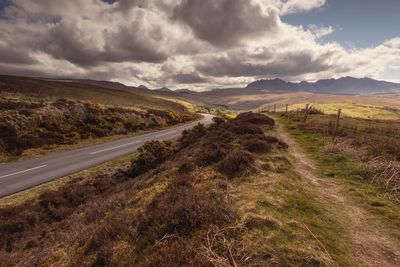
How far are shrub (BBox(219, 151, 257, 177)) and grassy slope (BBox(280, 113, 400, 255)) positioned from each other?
3129mm

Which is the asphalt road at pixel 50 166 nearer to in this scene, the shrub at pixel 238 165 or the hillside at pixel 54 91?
the shrub at pixel 238 165

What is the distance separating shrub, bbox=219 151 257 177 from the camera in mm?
8984

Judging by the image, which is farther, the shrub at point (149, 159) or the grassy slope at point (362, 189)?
the shrub at point (149, 159)

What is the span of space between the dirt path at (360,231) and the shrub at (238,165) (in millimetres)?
2379

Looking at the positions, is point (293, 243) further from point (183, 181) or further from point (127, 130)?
point (127, 130)

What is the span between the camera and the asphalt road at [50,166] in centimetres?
1570

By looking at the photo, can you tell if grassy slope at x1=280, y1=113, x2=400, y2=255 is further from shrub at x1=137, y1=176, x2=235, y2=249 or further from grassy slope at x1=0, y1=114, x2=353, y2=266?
shrub at x1=137, y1=176, x2=235, y2=249

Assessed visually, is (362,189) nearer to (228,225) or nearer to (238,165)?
(238,165)

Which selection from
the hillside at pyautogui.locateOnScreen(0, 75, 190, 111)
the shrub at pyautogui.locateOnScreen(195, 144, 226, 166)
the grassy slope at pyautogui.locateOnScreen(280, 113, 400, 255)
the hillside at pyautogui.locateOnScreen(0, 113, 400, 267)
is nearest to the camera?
the hillside at pyautogui.locateOnScreen(0, 113, 400, 267)

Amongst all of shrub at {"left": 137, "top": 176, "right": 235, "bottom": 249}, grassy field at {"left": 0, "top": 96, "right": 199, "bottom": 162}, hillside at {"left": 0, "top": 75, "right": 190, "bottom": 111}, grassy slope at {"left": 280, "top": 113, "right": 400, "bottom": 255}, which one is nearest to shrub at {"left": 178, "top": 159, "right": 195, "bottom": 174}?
shrub at {"left": 137, "top": 176, "right": 235, "bottom": 249}

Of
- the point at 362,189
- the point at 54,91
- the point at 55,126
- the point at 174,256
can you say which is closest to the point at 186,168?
the point at 174,256

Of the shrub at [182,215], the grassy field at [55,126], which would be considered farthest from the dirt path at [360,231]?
the grassy field at [55,126]

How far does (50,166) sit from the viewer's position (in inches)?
762

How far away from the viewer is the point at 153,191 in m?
8.58
